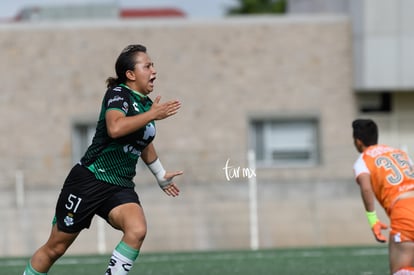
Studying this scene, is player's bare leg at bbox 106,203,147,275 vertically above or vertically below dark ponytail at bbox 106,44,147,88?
below

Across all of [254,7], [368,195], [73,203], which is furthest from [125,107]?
[254,7]

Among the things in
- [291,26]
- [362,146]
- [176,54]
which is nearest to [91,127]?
[176,54]

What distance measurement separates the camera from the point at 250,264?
13.6 metres

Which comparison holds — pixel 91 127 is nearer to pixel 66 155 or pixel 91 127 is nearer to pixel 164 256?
pixel 66 155

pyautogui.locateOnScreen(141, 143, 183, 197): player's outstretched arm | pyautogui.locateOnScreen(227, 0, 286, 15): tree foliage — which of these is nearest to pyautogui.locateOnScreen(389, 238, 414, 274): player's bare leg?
pyautogui.locateOnScreen(141, 143, 183, 197): player's outstretched arm

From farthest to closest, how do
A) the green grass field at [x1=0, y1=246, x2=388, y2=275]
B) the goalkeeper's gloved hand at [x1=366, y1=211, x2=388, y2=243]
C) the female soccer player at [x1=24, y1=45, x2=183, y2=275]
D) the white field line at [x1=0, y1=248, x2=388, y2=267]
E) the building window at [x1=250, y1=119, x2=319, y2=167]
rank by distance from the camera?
the building window at [x1=250, y1=119, x2=319, y2=167] < the white field line at [x1=0, y1=248, x2=388, y2=267] < the green grass field at [x1=0, y1=246, x2=388, y2=275] < the goalkeeper's gloved hand at [x1=366, y1=211, x2=388, y2=243] < the female soccer player at [x1=24, y1=45, x2=183, y2=275]

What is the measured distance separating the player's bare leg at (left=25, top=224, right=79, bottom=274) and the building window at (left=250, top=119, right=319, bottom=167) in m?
16.5

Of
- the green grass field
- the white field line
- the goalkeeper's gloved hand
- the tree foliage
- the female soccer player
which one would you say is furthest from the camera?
the tree foliage

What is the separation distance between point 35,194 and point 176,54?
504cm

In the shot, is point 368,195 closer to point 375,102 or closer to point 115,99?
point 115,99

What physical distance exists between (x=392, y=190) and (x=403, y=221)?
0.27 meters

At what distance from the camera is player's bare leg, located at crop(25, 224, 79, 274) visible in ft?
26.8

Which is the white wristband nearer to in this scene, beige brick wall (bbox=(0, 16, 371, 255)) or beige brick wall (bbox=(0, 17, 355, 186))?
beige brick wall (bbox=(0, 16, 371, 255))

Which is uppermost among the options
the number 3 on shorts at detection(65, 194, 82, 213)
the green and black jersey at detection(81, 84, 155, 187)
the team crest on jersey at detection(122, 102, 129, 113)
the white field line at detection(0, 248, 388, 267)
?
the team crest on jersey at detection(122, 102, 129, 113)
